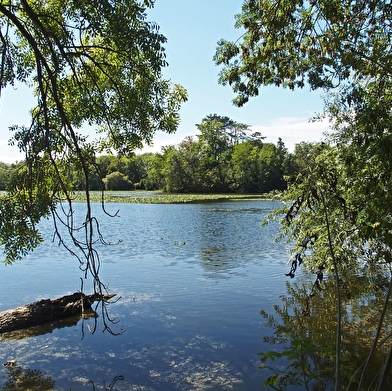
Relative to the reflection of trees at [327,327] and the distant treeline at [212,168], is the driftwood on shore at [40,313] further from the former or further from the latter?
the distant treeline at [212,168]

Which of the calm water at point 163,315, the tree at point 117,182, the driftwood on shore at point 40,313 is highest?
the tree at point 117,182

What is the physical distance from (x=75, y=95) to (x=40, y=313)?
186 inches

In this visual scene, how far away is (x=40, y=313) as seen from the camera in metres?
8.34

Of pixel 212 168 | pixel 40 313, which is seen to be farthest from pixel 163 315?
pixel 212 168

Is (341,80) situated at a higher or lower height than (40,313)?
higher

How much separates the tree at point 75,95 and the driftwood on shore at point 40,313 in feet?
7.66

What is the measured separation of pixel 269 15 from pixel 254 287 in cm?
707

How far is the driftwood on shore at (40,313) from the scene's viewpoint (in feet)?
26.2

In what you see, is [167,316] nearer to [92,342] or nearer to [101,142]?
[92,342]

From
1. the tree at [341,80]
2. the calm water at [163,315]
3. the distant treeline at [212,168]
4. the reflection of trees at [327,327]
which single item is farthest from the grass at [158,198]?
the tree at [341,80]

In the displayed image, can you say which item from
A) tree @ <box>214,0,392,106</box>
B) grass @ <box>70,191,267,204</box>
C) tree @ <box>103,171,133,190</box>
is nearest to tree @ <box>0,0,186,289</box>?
tree @ <box>214,0,392,106</box>

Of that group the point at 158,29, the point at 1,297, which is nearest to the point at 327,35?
the point at 158,29

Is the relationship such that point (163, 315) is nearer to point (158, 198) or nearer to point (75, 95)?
point (75, 95)

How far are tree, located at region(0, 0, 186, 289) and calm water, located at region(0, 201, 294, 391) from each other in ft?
6.14
